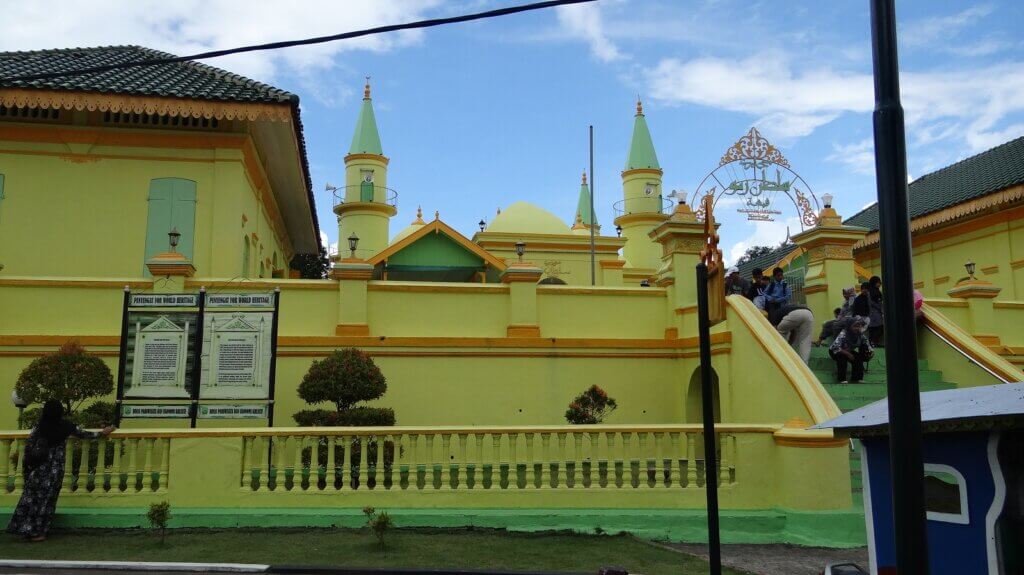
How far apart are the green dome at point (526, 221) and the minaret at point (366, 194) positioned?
7.04m

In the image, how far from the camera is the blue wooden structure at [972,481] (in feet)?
13.5

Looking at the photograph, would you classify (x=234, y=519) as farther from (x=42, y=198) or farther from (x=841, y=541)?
(x=42, y=198)

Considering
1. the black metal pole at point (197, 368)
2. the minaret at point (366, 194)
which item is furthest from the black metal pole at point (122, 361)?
the minaret at point (366, 194)

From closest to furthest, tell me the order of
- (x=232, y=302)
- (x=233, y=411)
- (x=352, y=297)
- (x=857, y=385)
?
(x=233, y=411) < (x=232, y=302) < (x=857, y=385) < (x=352, y=297)

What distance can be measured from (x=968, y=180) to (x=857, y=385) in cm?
1431

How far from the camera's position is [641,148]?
4112 cm

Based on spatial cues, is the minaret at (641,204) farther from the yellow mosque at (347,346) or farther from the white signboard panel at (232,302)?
the white signboard panel at (232,302)

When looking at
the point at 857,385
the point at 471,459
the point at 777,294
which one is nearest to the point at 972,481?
the point at 471,459

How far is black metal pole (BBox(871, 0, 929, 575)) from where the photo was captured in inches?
138

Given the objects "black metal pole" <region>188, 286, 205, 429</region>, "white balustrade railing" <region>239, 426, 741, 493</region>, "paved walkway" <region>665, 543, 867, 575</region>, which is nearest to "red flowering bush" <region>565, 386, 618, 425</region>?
"white balustrade railing" <region>239, 426, 741, 493</region>

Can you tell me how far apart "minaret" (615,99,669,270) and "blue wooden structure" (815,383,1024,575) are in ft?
115

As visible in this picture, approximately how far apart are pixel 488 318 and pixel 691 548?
573cm

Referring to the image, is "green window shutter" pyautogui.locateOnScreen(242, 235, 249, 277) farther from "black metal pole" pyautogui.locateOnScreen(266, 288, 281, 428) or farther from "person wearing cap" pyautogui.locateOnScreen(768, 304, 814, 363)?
"person wearing cap" pyautogui.locateOnScreen(768, 304, 814, 363)

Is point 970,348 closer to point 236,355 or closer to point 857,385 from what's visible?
point 857,385
